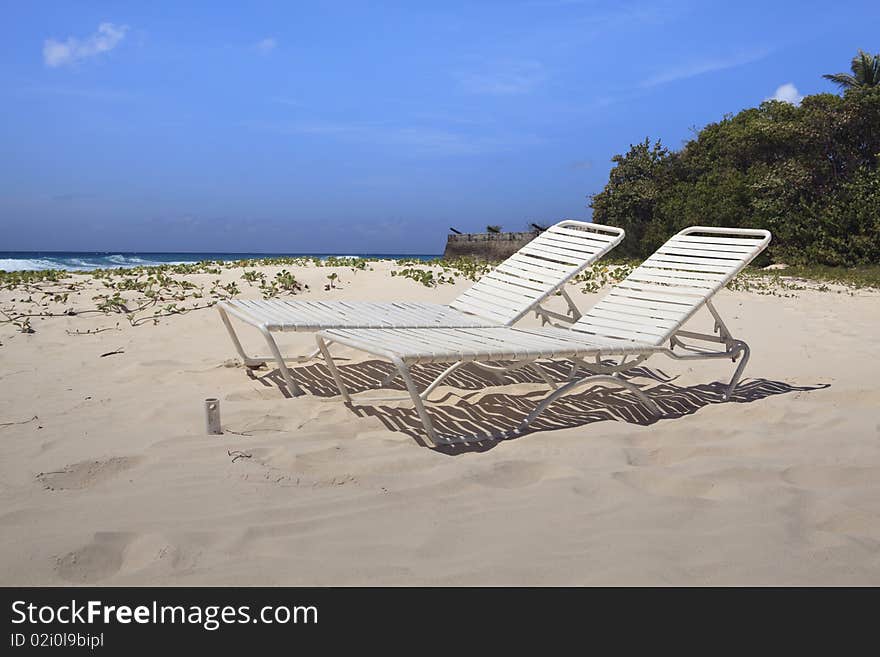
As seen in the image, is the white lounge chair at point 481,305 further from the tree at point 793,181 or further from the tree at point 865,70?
the tree at point 865,70

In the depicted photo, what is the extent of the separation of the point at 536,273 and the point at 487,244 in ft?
67.4

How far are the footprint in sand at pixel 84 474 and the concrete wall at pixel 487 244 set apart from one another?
70.9 ft

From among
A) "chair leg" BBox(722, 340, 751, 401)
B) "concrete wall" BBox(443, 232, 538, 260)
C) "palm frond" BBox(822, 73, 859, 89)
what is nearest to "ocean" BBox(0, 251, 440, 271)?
"concrete wall" BBox(443, 232, 538, 260)

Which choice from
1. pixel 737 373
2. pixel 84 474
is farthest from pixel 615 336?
pixel 84 474

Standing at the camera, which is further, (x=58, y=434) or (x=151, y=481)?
(x=58, y=434)

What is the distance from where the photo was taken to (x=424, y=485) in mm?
2652

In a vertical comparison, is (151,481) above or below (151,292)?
below

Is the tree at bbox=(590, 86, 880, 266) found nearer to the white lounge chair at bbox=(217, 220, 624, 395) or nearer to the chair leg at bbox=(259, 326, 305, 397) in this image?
the white lounge chair at bbox=(217, 220, 624, 395)

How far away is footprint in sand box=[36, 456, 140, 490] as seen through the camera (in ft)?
8.45

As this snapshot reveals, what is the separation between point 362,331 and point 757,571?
2.38 meters

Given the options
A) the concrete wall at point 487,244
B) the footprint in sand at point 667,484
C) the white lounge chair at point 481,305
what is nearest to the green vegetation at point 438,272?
the white lounge chair at point 481,305

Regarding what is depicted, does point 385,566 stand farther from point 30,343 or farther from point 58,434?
point 30,343

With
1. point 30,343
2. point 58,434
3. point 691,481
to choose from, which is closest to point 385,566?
point 691,481

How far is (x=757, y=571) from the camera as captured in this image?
2.00 m
